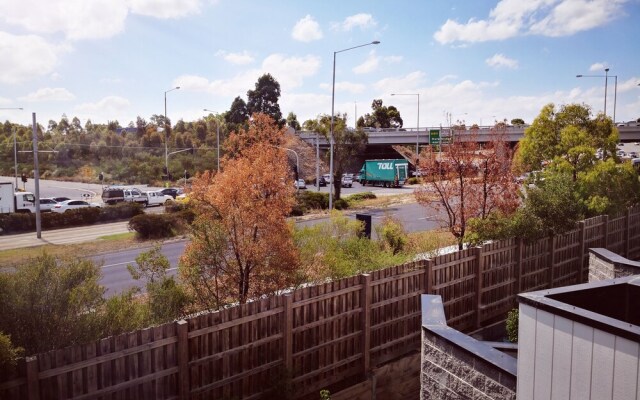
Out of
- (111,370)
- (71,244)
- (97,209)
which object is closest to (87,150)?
(97,209)

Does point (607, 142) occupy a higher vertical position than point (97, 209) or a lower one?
higher

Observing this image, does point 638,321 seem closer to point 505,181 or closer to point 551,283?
point 551,283

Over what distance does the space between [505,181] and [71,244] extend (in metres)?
21.7

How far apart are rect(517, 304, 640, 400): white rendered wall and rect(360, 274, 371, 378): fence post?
14.7 feet

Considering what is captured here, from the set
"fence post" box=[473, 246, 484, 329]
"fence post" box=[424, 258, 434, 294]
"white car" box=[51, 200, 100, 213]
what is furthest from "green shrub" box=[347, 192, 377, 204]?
"fence post" box=[424, 258, 434, 294]

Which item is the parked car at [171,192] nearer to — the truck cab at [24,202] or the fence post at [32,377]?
the truck cab at [24,202]

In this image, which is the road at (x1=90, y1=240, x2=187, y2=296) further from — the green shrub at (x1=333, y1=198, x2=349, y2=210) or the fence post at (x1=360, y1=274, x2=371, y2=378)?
the green shrub at (x1=333, y1=198, x2=349, y2=210)

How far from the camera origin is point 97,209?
37031 millimetres

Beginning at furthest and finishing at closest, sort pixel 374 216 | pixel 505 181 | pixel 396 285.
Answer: pixel 374 216 → pixel 505 181 → pixel 396 285

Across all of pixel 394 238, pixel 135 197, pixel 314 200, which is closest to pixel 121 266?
pixel 394 238

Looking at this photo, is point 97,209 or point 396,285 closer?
point 396,285

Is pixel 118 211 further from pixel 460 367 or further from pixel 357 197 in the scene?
pixel 460 367

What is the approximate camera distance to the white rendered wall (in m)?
3.82

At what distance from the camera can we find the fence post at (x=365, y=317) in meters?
9.15
